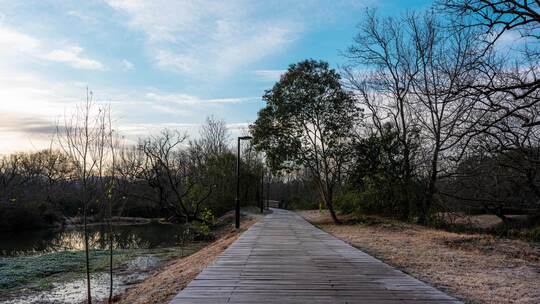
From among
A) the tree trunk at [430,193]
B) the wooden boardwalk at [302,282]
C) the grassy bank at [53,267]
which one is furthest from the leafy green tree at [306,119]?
the wooden boardwalk at [302,282]

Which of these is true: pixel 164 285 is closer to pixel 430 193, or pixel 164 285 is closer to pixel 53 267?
pixel 53 267

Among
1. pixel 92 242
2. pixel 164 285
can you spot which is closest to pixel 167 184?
pixel 92 242

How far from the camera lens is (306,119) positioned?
936 inches

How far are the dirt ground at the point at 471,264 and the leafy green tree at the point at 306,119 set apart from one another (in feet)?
32.1

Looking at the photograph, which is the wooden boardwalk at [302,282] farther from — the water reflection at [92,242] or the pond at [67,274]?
the water reflection at [92,242]

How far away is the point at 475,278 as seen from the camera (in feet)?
24.7

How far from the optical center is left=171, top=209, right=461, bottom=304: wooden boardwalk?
5527 mm

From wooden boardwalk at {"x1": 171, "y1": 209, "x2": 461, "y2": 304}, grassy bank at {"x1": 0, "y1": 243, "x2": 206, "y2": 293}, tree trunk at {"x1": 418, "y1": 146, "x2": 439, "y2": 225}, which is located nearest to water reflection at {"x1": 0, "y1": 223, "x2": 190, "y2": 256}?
grassy bank at {"x1": 0, "y1": 243, "x2": 206, "y2": 293}

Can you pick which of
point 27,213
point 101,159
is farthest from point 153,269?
point 27,213

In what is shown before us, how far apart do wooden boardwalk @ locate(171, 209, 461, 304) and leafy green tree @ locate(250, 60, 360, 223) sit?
564 inches

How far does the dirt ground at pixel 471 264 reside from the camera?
645 centimetres

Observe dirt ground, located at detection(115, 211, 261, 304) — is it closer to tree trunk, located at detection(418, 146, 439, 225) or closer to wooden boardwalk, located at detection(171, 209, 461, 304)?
wooden boardwalk, located at detection(171, 209, 461, 304)

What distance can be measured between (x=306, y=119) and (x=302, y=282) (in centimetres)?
1771

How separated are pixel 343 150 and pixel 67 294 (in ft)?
55.2
